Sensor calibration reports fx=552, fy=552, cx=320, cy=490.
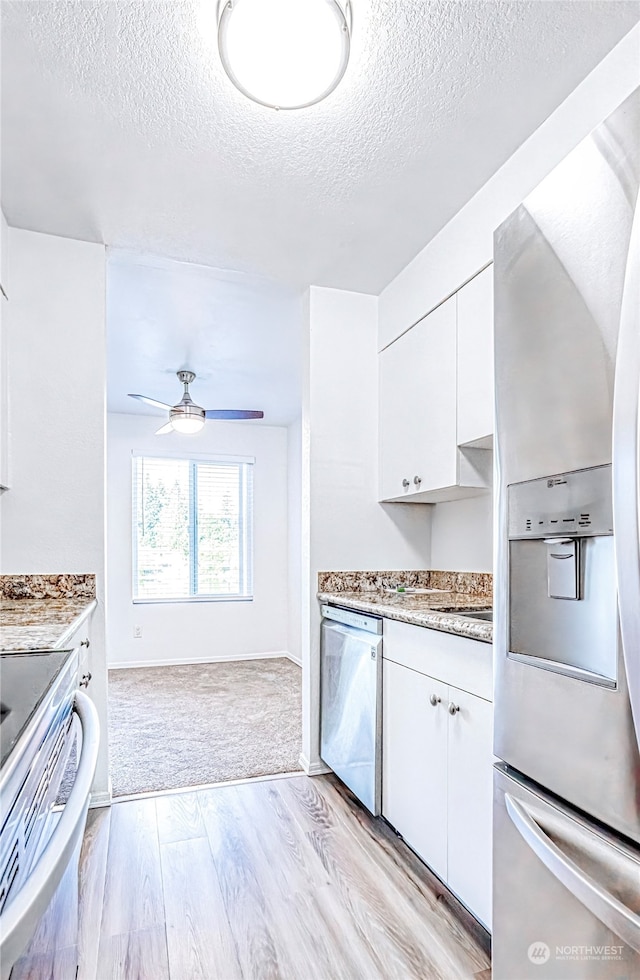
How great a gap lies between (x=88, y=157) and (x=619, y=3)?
1642 millimetres

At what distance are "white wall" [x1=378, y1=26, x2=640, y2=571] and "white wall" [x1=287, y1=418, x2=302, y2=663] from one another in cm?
276

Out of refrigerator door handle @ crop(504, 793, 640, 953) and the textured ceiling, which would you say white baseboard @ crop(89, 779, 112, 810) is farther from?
the textured ceiling

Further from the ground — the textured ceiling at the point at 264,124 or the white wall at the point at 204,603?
the textured ceiling at the point at 264,124

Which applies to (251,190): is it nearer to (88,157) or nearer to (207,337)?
(88,157)

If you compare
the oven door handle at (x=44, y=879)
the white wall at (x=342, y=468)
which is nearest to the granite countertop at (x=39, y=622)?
the oven door handle at (x=44, y=879)

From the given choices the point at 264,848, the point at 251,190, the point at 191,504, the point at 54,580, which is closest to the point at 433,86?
the point at 251,190

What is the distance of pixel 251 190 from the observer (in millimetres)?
2080

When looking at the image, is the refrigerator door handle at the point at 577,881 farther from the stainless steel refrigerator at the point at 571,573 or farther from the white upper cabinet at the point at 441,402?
the white upper cabinet at the point at 441,402

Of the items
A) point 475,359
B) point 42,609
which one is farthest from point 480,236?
point 42,609

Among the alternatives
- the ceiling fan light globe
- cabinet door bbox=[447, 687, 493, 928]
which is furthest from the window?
cabinet door bbox=[447, 687, 493, 928]

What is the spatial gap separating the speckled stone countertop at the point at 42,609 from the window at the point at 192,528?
310 centimetres

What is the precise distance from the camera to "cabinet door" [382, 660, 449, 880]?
1.72 m

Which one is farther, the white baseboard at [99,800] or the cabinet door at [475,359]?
the white baseboard at [99,800]

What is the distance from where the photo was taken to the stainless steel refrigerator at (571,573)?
0.83 meters
